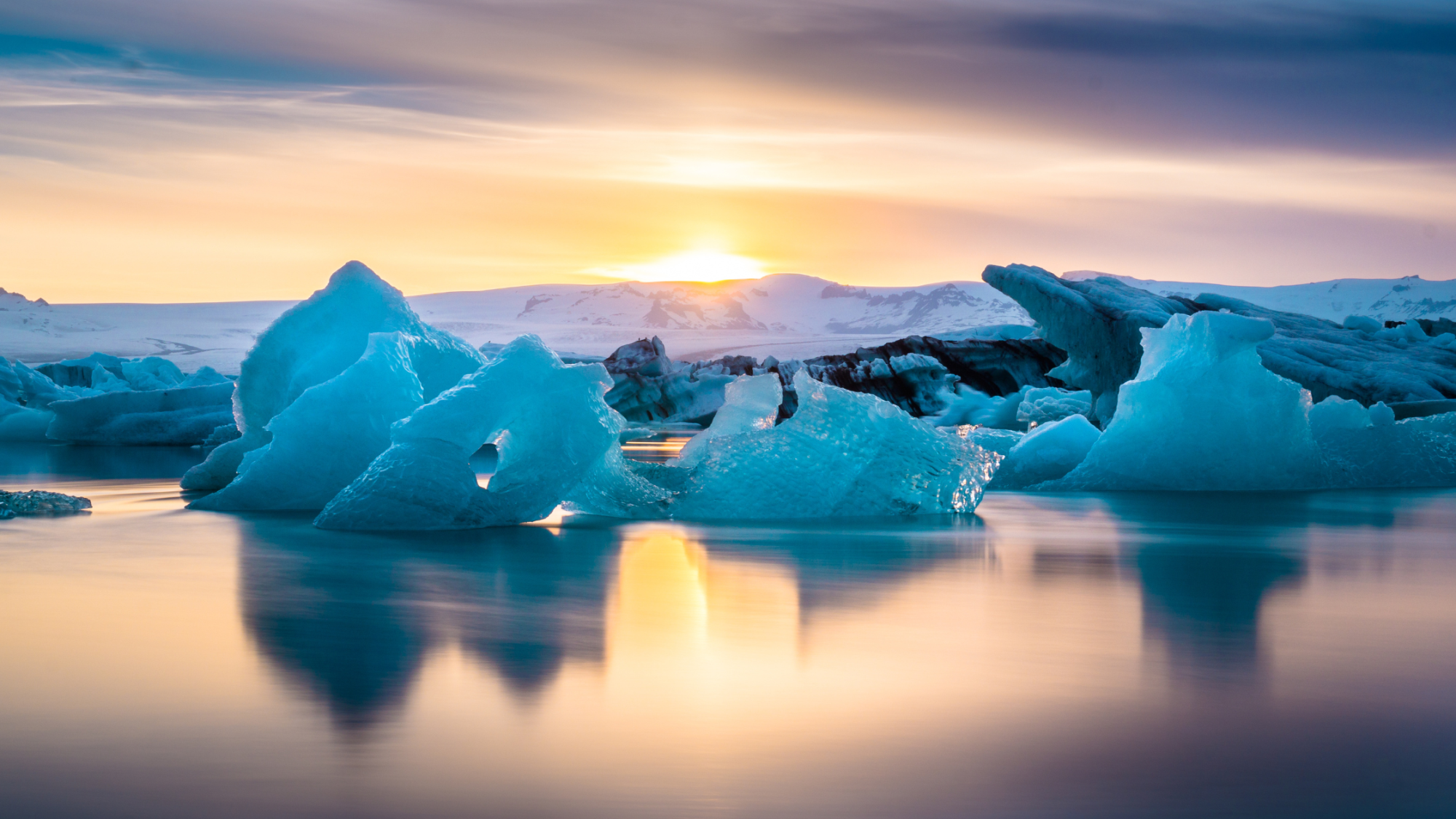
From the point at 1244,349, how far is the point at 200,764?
7.63 metres

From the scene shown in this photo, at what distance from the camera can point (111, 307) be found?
108m

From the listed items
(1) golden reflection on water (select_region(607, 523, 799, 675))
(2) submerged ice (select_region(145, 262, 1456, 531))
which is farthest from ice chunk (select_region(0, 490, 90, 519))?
(1) golden reflection on water (select_region(607, 523, 799, 675))

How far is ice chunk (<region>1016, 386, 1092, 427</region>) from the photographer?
17391 mm

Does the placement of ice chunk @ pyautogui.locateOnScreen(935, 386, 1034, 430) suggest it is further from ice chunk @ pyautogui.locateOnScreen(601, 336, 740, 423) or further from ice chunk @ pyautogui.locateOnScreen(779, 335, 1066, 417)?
ice chunk @ pyautogui.locateOnScreen(601, 336, 740, 423)

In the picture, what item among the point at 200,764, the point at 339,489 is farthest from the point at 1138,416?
the point at 200,764

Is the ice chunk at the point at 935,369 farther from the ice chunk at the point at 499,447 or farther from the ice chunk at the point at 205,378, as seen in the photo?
the ice chunk at the point at 499,447

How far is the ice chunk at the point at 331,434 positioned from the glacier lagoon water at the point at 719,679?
1.21 meters

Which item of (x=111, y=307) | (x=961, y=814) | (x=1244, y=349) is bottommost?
(x=961, y=814)

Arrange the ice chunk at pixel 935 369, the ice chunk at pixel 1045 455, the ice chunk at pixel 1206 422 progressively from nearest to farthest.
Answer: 1. the ice chunk at pixel 1206 422
2. the ice chunk at pixel 1045 455
3. the ice chunk at pixel 935 369

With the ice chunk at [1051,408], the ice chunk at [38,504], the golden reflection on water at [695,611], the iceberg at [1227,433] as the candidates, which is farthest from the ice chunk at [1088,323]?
the ice chunk at [38,504]

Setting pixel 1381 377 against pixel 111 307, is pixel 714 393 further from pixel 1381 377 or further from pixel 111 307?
pixel 111 307

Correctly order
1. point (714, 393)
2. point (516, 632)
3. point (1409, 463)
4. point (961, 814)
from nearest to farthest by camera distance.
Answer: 1. point (961, 814)
2. point (516, 632)
3. point (1409, 463)
4. point (714, 393)

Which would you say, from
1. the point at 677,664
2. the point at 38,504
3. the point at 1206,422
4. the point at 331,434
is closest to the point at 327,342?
the point at 331,434

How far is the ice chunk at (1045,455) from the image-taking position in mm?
9164
